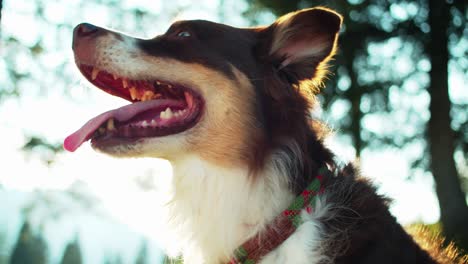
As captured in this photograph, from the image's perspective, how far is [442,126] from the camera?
10.2m

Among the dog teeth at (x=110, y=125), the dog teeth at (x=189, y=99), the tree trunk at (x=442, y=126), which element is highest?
the dog teeth at (x=189, y=99)

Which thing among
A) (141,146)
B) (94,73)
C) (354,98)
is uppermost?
(94,73)

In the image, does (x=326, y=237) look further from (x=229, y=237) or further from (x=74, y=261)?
(x=74, y=261)

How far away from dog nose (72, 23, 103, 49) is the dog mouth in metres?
0.14

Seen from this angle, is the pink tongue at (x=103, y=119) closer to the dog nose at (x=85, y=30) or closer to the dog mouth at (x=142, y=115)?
the dog mouth at (x=142, y=115)

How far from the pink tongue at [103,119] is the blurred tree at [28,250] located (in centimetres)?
189

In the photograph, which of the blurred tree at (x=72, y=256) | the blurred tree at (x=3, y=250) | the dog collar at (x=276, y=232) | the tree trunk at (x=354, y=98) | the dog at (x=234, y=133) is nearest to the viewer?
the dog collar at (x=276, y=232)

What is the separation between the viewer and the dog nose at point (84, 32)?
→ 9.91 ft

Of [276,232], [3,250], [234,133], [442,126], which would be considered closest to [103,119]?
[234,133]

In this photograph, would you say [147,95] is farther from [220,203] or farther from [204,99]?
[220,203]

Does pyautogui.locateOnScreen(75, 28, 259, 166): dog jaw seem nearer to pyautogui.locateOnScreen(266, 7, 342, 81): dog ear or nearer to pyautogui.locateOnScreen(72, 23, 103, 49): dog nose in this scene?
pyautogui.locateOnScreen(72, 23, 103, 49): dog nose

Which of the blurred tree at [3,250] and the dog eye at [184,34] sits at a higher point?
the dog eye at [184,34]

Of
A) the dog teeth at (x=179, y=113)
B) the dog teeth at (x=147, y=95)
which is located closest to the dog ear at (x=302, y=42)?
the dog teeth at (x=179, y=113)

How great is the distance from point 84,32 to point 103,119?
0.48 meters
